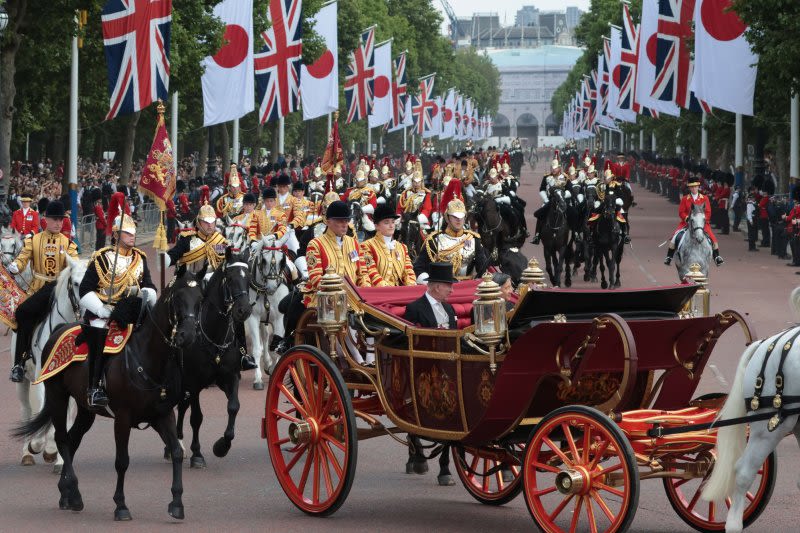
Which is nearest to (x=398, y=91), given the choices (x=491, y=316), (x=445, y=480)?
(x=445, y=480)

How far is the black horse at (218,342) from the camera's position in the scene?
39.3 ft

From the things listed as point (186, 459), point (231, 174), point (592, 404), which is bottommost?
point (186, 459)

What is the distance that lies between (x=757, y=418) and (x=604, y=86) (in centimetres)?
6769

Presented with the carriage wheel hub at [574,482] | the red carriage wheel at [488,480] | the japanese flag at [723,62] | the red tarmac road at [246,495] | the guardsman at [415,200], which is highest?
the japanese flag at [723,62]

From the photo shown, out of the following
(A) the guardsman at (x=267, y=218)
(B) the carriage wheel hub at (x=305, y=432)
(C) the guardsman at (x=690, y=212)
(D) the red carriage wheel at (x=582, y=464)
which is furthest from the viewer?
(C) the guardsman at (x=690, y=212)

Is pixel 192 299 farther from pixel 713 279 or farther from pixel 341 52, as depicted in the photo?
pixel 341 52

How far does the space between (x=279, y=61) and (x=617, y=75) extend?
20.9m

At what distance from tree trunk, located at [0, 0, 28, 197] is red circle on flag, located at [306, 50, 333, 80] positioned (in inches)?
678

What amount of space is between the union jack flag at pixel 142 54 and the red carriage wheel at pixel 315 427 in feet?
54.7

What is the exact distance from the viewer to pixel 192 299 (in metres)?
10.6

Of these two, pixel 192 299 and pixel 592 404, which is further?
pixel 192 299

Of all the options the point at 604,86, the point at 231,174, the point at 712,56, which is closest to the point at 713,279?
the point at 712,56

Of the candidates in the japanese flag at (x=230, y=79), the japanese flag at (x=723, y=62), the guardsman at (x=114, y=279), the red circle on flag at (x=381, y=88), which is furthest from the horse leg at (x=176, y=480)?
the red circle on flag at (x=381, y=88)

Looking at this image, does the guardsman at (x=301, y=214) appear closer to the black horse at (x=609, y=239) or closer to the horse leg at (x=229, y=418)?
the black horse at (x=609, y=239)
